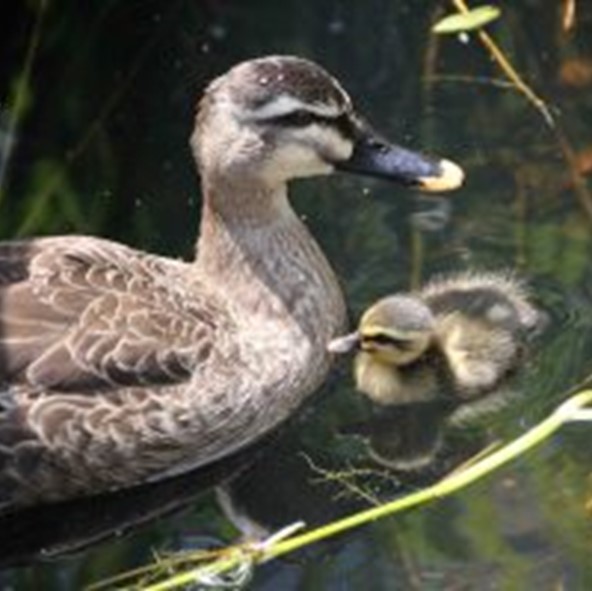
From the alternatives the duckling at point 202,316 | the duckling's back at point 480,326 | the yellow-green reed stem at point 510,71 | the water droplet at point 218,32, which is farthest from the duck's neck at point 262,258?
the water droplet at point 218,32

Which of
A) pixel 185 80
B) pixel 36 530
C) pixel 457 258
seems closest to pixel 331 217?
pixel 457 258

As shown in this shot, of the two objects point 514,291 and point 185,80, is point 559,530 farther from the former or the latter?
point 185,80

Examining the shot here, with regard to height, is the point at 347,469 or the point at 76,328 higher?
the point at 76,328

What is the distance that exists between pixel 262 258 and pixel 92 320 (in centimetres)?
45

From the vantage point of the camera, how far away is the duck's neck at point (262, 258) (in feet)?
13.2

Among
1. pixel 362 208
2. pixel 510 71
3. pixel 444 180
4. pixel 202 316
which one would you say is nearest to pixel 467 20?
pixel 510 71

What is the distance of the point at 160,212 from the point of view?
4570 mm

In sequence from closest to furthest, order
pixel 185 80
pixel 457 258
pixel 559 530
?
pixel 559 530
pixel 457 258
pixel 185 80

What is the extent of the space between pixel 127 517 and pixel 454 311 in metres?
0.76

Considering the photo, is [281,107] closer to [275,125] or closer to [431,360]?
[275,125]

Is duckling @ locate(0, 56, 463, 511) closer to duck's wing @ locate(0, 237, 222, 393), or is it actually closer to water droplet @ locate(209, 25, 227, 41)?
duck's wing @ locate(0, 237, 222, 393)

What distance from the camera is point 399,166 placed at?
4.10 m

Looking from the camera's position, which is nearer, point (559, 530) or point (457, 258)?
point (559, 530)

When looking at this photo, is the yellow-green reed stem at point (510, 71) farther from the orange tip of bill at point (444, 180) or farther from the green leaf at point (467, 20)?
the orange tip of bill at point (444, 180)
